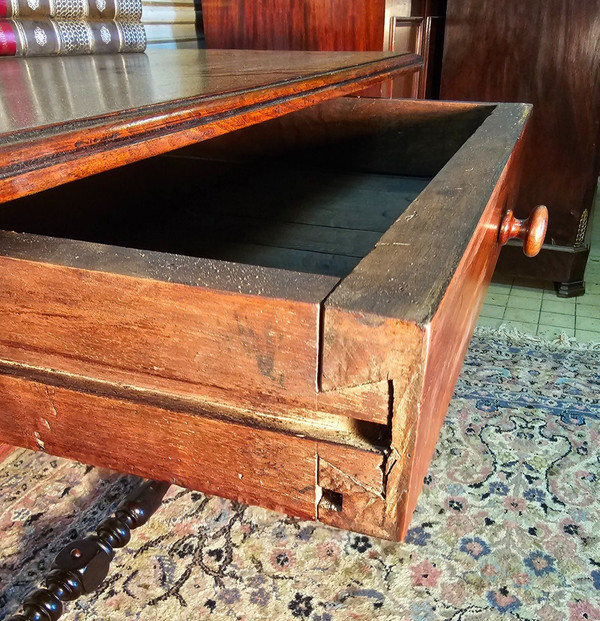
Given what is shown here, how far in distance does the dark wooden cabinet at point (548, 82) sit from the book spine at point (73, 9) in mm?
996

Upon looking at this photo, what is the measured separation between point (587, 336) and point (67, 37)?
151 cm

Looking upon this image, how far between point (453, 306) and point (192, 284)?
0.17 metres

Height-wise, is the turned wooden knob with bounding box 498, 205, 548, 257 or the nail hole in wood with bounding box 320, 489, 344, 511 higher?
the turned wooden knob with bounding box 498, 205, 548, 257

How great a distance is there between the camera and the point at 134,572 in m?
0.99

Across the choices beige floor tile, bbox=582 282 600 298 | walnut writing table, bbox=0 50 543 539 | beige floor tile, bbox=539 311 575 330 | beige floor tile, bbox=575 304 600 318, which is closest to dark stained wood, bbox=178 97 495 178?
walnut writing table, bbox=0 50 543 539

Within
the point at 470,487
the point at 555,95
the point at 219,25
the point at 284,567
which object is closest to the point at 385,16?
the point at 219,25

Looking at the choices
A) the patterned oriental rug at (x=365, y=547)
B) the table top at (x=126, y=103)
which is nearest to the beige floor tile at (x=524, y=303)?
the patterned oriental rug at (x=365, y=547)

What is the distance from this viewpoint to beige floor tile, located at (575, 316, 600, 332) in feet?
5.98

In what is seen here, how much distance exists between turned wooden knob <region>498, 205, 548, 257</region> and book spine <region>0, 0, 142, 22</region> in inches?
33.5

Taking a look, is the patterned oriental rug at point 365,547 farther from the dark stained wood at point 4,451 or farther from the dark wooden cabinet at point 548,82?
the dark wooden cabinet at point 548,82

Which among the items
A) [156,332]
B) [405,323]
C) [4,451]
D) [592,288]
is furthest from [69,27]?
[592,288]

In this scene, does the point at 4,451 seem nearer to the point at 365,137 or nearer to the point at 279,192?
the point at 279,192

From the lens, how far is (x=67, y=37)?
1.09m

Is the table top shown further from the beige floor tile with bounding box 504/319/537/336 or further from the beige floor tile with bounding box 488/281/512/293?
the beige floor tile with bounding box 488/281/512/293
